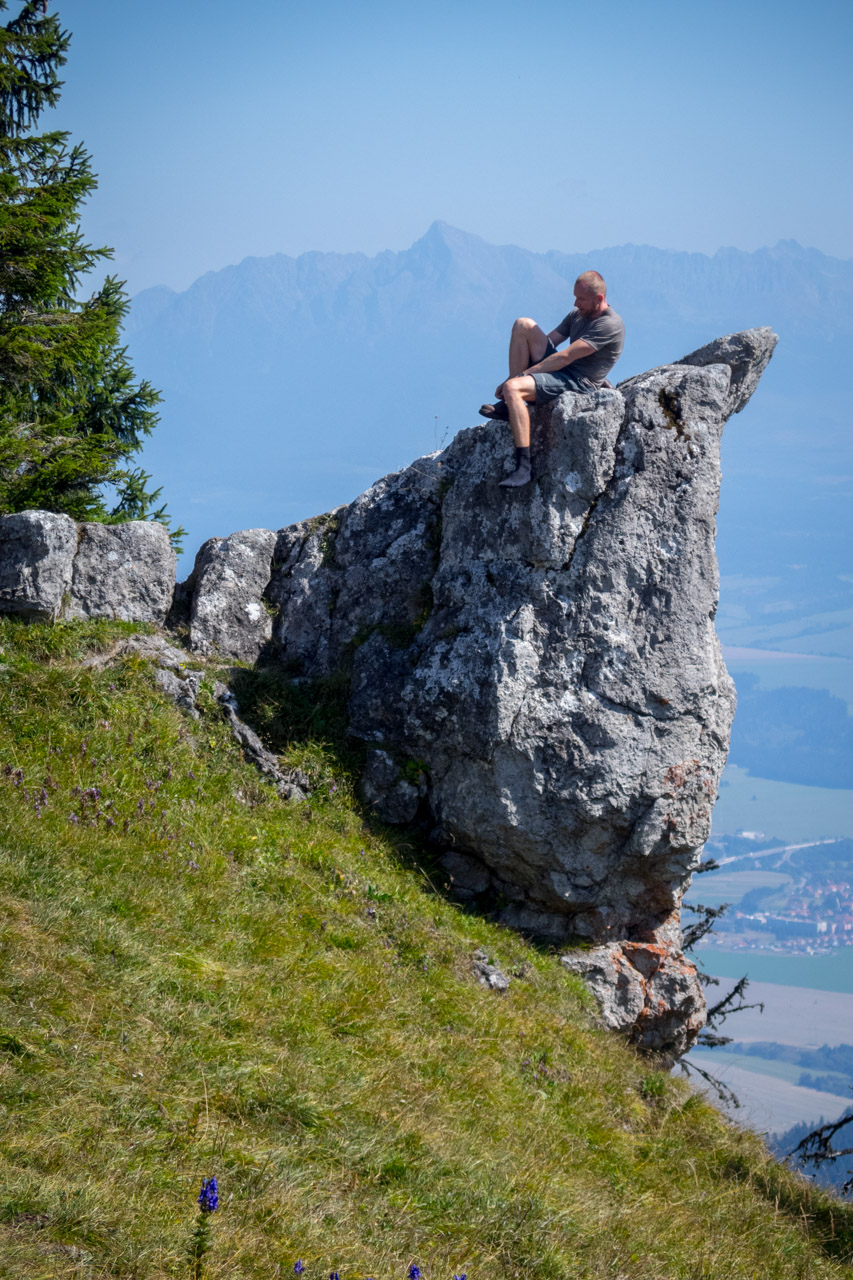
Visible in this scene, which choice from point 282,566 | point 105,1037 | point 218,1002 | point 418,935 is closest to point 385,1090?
point 218,1002

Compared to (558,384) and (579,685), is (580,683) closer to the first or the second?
(579,685)

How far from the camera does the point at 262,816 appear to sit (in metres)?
9.86

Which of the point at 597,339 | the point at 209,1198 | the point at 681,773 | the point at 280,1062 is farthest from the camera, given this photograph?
the point at 597,339

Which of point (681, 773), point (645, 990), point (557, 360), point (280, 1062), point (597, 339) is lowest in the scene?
point (280, 1062)

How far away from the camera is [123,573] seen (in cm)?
1163

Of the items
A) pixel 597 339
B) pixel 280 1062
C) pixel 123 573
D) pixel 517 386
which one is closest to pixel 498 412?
pixel 517 386

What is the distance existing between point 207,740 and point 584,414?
594cm

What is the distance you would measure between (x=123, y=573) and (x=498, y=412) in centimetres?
531

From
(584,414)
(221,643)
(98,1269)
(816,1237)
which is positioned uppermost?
(584,414)

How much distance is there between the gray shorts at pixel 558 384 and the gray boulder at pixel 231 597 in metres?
4.52

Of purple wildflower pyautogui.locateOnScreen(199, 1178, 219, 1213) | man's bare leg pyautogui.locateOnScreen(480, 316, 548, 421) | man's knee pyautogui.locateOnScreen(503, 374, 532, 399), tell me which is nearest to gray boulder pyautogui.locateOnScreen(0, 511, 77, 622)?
man's bare leg pyautogui.locateOnScreen(480, 316, 548, 421)

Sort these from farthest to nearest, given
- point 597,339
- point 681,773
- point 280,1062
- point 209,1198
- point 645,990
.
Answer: point 597,339 < point 645,990 < point 681,773 < point 280,1062 < point 209,1198

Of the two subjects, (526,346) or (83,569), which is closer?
(83,569)

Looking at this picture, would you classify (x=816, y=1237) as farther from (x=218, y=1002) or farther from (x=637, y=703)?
(x=218, y=1002)
